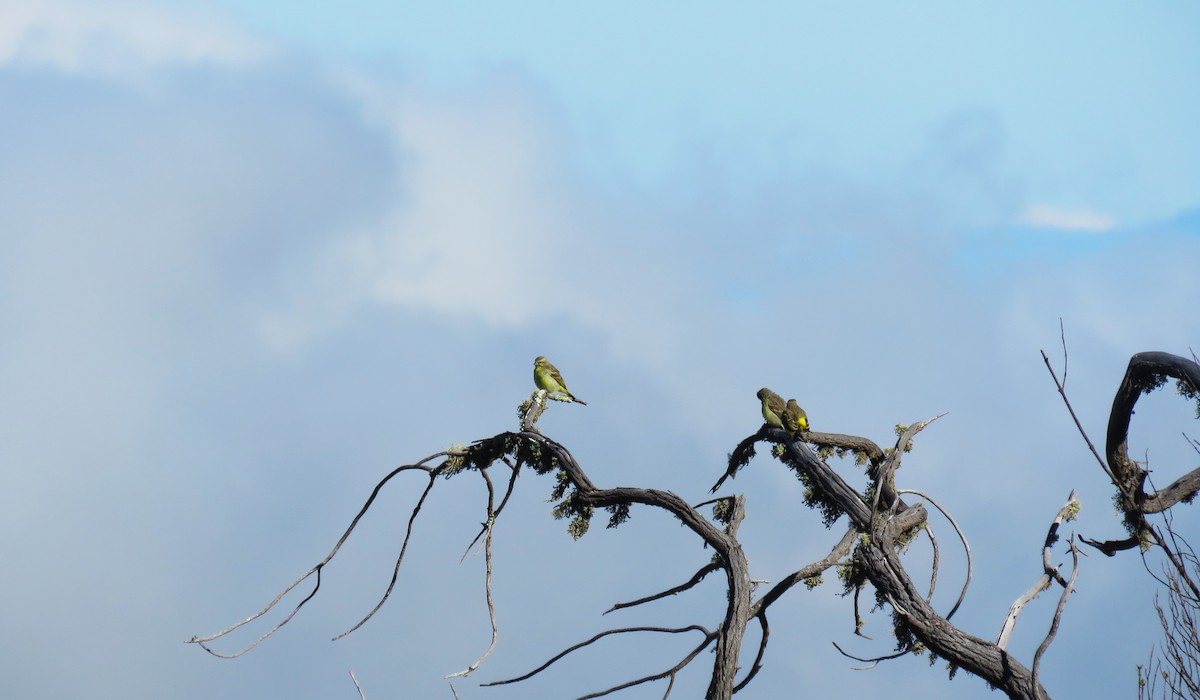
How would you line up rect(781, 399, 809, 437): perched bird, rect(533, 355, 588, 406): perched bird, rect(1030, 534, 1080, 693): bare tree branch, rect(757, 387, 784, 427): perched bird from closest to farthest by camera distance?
rect(1030, 534, 1080, 693): bare tree branch < rect(781, 399, 809, 437): perched bird < rect(757, 387, 784, 427): perched bird < rect(533, 355, 588, 406): perched bird

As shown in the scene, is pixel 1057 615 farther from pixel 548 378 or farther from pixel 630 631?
pixel 548 378

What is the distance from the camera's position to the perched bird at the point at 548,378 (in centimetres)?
1163

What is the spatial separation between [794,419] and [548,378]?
3505 mm

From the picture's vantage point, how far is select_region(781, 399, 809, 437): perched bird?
8.82 metres

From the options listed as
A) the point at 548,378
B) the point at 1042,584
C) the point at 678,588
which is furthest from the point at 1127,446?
the point at 548,378

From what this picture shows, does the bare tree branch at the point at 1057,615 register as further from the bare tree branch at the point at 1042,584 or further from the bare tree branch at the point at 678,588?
the bare tree branch at the point at 678,588

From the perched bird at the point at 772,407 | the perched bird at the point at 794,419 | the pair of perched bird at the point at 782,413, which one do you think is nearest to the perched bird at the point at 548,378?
the pair of perched bird at the point at 782,413

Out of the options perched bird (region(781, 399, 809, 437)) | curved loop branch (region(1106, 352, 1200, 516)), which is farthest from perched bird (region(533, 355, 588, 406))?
curved loop branch (region(1106, 352, 1200, 516))

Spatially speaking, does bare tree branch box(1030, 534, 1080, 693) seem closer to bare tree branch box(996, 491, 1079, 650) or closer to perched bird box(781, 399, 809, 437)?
bare tree branch box(996, 491, 1079, 650)

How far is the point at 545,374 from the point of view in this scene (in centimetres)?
1176

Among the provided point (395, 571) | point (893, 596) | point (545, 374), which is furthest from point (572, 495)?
point (545, 374)

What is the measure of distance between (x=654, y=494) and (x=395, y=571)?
1.99m

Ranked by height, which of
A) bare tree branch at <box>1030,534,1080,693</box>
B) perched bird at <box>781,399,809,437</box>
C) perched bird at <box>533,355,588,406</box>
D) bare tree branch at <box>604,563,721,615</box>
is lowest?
bare tree branch at <box>1030,534,1080,693</box>

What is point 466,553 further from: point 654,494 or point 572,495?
point 654,494
